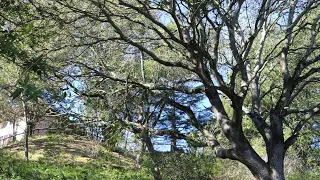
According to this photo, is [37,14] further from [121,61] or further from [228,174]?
[228,174]

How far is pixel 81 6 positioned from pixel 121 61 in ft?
8.87

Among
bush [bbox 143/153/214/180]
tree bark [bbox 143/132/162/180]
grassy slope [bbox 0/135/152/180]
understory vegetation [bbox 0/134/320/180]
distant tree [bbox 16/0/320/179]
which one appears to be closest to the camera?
distant tree [bbox 16/0/320/179]

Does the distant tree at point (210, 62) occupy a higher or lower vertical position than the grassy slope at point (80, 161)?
higher

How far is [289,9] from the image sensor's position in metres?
8.07

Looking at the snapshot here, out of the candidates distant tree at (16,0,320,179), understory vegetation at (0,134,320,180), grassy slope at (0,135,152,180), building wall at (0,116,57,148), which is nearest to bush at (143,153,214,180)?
understory vegetation at (0,134,320,180)

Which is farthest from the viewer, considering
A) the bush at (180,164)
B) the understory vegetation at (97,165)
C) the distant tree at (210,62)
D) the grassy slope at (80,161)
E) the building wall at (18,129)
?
the building wall at (18,129)

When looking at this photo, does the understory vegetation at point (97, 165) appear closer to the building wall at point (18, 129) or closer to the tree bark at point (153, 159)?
the tree bark at point (153, 159)

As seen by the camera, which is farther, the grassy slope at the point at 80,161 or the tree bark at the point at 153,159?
the grassy slope at the point at 80,161

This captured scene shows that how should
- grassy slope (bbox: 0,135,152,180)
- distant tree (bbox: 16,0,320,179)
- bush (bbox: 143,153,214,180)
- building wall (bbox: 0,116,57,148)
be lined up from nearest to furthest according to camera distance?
1. distant tree (bbox: 16,0,320,179)
2. bush (bbox: 143,153,214,180)
3. grassy slope (bbox: 0,135,152,180)
4. building wall (bbox: 0,116,57,148)

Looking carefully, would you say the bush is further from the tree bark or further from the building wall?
the building wall

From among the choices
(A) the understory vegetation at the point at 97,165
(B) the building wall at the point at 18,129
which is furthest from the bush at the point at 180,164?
(B) the building wall at the point at 18,129

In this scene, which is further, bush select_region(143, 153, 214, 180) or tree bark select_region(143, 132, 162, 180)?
bush select_region(143, 153, 214, 180)

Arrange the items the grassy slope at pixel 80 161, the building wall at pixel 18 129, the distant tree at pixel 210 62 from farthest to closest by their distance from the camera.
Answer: the building wall at pixel 18 129 < the grassy slope at pixel 80 161 < the distant tree at pixel 210 62

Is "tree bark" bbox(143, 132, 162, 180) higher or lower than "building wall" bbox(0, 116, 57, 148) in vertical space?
lower
